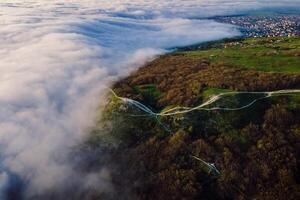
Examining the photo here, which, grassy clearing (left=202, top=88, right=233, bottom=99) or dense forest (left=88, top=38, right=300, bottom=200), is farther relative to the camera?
grassy clearing (left=202, top=88, right=233, bottom=99)

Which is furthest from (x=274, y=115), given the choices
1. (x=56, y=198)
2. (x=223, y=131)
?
(x=56, y=198)

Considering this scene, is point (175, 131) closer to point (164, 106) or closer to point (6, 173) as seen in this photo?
point (164, 106)

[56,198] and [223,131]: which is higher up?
[223,131]

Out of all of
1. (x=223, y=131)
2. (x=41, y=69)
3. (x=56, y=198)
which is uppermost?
(x=223, y=131)

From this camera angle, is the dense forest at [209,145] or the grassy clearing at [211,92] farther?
the grassy clearing at [211,92]

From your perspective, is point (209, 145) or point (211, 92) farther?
point (211, 92)

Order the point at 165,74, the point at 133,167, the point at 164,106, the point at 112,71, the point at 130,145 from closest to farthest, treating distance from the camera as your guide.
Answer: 1. the point at 133,167
2. the point at 130,145
3. the point at 164,106
4. the point at 165,74
5. the point at 112,71

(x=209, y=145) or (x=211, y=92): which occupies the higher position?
(x=211, y=92)

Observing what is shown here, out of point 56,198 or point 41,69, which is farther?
point 41,69
